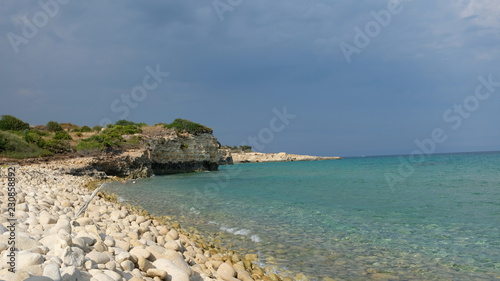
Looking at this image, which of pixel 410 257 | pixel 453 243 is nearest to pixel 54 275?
pixel 410 257

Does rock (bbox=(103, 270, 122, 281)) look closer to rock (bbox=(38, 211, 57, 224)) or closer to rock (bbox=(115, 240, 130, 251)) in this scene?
rock (bbox=(115, 240, 130, 251))

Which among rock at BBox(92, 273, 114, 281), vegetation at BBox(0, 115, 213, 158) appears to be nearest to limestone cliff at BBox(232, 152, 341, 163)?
vegetation at BBox(0, 115, 213, 158)

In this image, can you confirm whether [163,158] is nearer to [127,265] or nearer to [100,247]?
[100,247]

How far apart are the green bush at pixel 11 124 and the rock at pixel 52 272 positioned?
52.9 metres

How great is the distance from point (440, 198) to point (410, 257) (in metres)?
10.9

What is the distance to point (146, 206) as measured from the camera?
609 inches

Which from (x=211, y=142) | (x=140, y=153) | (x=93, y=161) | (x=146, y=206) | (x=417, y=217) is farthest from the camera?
(x=211, y=142)

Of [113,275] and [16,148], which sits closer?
[113,275]

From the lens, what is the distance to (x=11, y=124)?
46562 mm

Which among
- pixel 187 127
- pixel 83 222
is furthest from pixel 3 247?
pixel 187 127

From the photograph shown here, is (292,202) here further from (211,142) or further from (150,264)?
(211,142)

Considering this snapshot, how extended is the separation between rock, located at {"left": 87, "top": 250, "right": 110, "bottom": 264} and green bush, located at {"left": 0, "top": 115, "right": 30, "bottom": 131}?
5217cm

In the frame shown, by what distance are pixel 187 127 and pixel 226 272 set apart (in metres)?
49.4

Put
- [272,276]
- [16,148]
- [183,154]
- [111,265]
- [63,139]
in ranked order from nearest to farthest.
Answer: [111,265]
[272,276]
[16,148]
[63,139]
[183,154]
